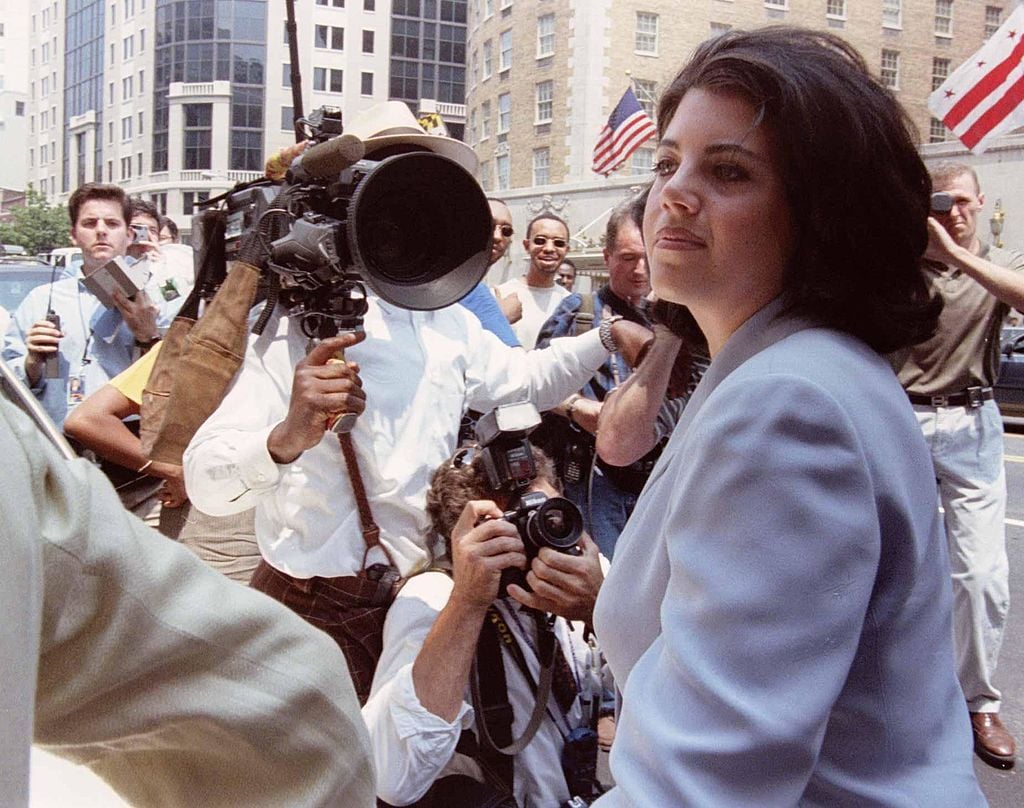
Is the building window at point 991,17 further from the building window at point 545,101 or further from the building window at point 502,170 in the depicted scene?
the building window at point 502,170

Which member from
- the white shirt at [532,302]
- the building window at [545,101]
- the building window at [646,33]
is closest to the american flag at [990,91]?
the white shirt at [532,302]

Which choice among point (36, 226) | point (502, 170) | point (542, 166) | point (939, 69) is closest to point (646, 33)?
point (542, 166)

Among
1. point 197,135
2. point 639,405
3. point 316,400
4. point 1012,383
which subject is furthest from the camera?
point 197,135

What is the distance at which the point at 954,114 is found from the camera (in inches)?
252

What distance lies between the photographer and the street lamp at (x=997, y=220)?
63.6 feet

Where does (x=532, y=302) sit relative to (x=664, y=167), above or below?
below

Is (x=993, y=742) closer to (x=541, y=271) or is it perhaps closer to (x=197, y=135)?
(x=541, y=271)

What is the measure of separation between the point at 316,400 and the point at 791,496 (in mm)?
1257

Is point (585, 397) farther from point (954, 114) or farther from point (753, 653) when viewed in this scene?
point (954, 114)

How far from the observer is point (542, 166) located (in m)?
34.8

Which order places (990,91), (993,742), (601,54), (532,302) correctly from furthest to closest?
1. (601,54)
2. (990,91)
3. (532,302)
4. (993,742)

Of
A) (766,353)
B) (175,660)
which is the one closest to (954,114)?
(766,353)

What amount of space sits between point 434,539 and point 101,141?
70.3m

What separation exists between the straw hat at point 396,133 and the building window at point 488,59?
121 ft
